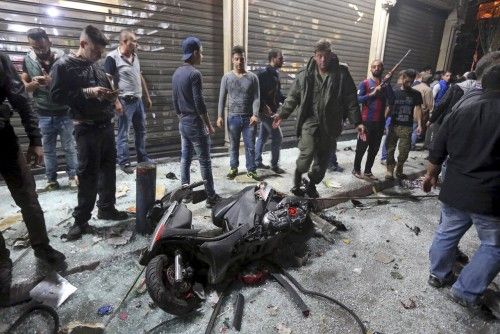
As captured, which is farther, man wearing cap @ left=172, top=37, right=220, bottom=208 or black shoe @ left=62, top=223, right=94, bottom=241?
man wearing cap @ left=172, top=37, right=220, bottom=208

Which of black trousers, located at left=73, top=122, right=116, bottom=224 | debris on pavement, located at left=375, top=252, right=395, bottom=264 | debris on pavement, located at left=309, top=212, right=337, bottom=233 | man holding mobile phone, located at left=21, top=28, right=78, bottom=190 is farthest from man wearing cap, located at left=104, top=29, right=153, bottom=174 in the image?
debris on pavement, located at left=375, top=252, right=395, bottom=264

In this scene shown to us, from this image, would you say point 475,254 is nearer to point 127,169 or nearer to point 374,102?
point 374,102

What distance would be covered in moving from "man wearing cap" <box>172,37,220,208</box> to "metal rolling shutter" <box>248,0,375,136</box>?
3.82m

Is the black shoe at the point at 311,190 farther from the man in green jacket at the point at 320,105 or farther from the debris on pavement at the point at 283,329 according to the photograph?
the debris on pavement at the point at 283,329

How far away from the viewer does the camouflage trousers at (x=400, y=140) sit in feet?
19.0

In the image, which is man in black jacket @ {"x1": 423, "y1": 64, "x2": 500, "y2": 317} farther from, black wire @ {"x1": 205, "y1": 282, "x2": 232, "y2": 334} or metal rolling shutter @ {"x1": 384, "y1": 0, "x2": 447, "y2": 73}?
metal rolling shutter @ {"x1": 384, "y1": 0, "x2": 447, "y2": 73}

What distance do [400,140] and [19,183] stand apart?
6.08 m

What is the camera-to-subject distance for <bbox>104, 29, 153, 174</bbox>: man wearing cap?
505cm

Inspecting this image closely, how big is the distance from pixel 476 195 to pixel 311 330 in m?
1.84

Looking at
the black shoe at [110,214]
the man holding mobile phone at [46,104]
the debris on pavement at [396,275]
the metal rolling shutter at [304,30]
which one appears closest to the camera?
the debris on pavement at [396,275]

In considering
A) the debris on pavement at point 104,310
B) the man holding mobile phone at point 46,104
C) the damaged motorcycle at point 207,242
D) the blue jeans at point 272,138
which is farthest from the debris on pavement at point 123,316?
the blue jeans at point 272,138

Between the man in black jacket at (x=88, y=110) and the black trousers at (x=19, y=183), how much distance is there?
0.54 metres

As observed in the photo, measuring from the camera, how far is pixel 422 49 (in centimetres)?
1309

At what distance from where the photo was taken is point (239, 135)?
563 cm
